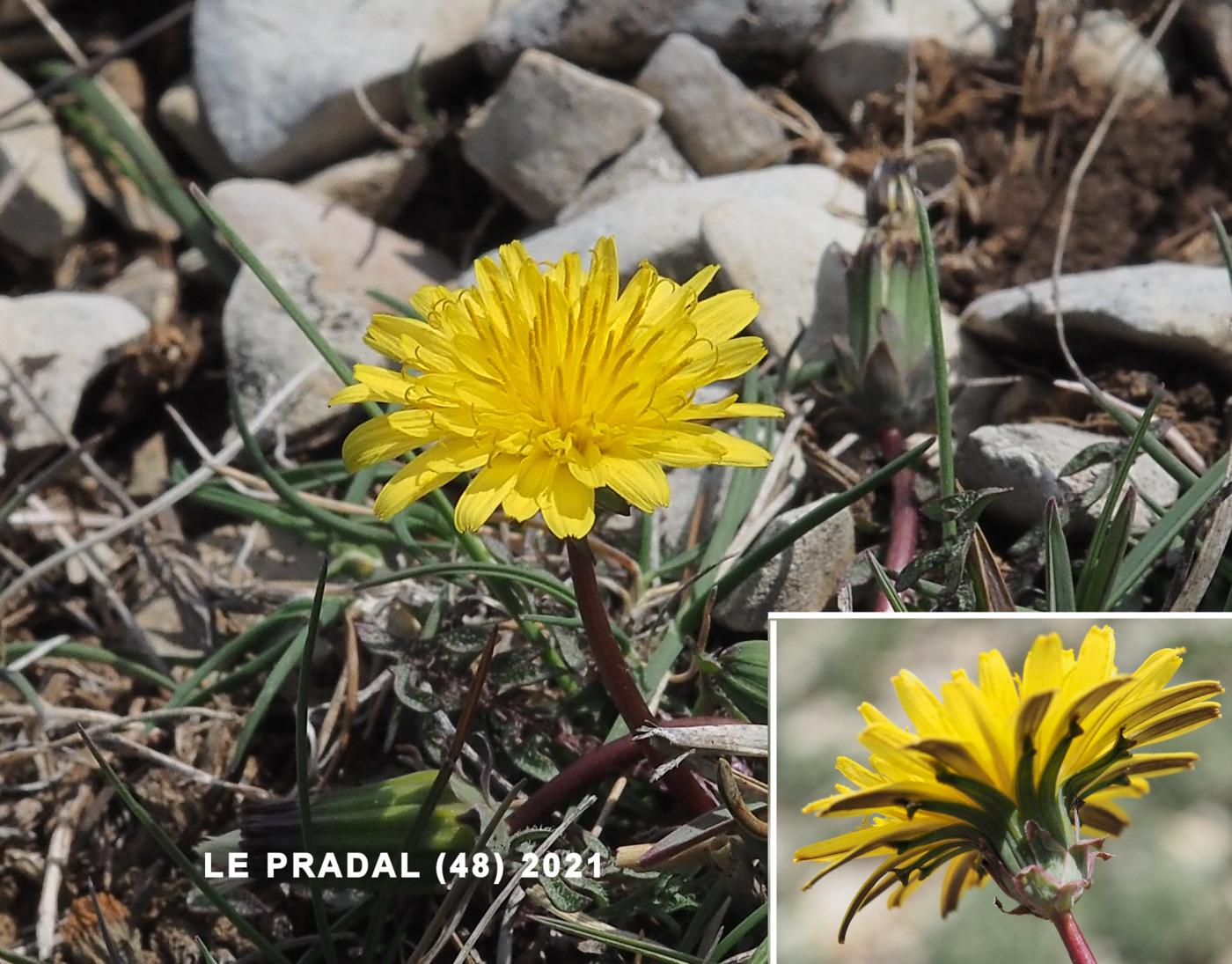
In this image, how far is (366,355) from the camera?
8.47ft

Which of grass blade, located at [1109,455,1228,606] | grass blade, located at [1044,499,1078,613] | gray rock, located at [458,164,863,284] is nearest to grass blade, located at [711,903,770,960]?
grass blade, located at [1044,499,1078,613]

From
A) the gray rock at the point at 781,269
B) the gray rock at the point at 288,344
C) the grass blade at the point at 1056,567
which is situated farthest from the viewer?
the gray rock at the point at 288,344

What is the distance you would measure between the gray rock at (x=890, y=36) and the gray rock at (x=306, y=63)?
852 millimetres

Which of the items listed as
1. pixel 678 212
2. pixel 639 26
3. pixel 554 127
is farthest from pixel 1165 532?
pixel 639 26

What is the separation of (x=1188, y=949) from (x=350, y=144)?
2.58 meters

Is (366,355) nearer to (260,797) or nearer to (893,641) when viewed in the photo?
(260,797)

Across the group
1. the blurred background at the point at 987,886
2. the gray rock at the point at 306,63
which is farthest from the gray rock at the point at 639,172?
the blurred background at the point at 987,886

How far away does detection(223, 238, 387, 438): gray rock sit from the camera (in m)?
2.57

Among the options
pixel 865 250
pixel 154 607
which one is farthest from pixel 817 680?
pixel 154 607

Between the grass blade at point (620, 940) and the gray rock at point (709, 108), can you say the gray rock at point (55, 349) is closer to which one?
the gray rock at point (709, 108)

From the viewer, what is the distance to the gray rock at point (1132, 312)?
2.17 metres

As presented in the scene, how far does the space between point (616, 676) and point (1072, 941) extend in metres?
0.64

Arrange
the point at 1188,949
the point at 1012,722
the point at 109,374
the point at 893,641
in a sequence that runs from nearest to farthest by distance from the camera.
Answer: the point at 1012,722 < the point at 1188,949 < the point at 893,641 < the point at 109,374

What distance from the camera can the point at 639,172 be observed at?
291cm
